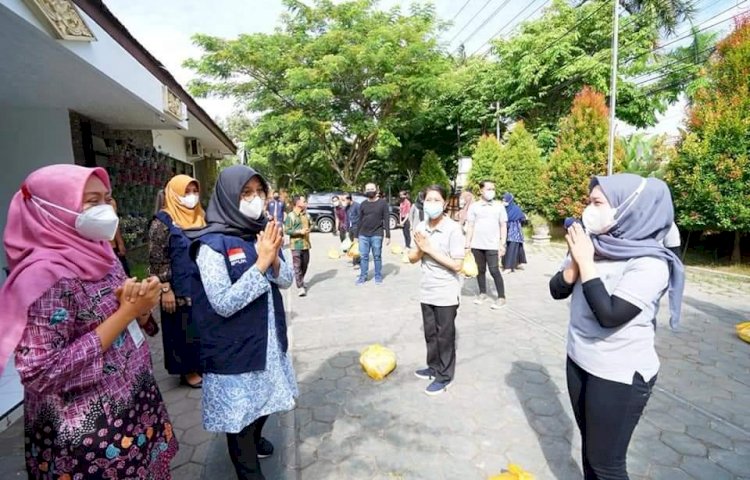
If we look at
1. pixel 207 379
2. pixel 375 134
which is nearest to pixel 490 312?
pixel 207 379

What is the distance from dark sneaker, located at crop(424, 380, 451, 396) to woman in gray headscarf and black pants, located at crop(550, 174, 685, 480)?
1651mm

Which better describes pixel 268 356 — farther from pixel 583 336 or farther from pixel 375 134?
pixel 375 134

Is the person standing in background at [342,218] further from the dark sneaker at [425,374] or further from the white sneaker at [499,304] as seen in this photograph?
the dark sneaker at [425,374]

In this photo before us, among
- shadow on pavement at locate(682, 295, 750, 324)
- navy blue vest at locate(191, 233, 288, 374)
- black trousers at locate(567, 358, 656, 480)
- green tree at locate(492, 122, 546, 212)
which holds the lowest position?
shadow on pavement at locate(682, 295, 750, 324)

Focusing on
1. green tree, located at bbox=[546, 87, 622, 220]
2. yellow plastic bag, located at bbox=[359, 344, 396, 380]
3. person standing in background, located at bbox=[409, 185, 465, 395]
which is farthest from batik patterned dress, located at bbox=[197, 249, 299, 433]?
green tree, located at bbox=[546, 87, 622, 220]

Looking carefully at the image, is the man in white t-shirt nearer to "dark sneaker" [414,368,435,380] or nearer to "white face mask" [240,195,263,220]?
"dark sneaker" [414,368,435,380]

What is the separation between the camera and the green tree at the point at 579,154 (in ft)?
35.9

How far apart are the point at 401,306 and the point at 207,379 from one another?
4191 millimetres

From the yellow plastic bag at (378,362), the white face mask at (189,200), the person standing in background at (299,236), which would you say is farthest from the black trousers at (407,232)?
the white face mask at (189,200)

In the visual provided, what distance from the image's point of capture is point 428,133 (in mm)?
26453

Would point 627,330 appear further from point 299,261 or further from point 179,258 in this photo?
point 299,261

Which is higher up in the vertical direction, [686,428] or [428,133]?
[428,133]

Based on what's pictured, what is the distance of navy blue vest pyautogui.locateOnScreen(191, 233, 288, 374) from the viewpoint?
1.94m

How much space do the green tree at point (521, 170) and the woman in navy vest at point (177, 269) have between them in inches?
482
